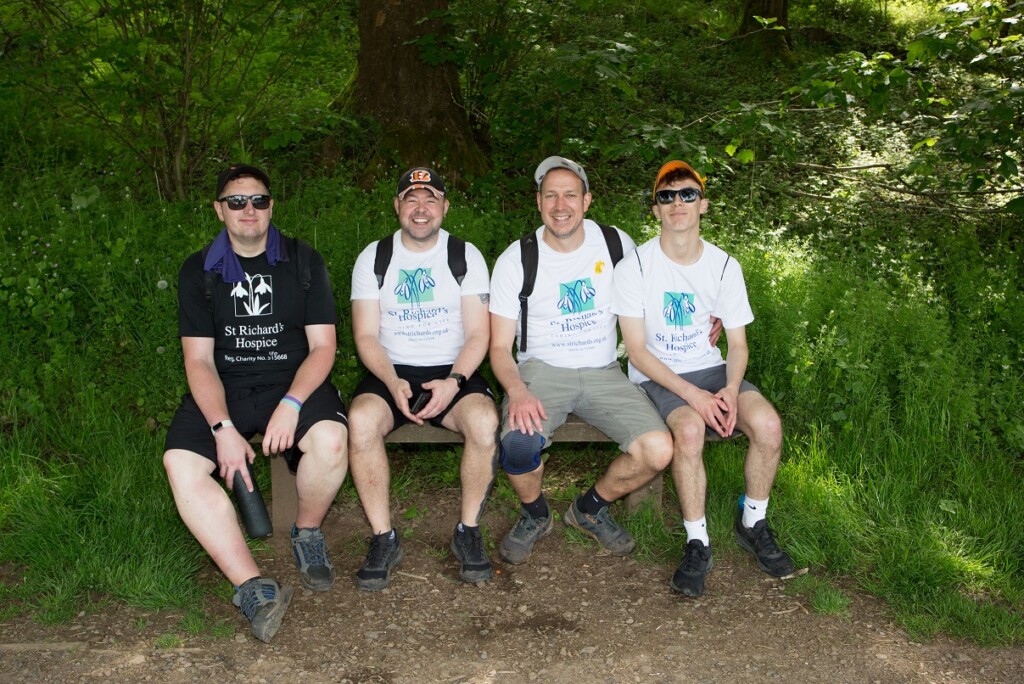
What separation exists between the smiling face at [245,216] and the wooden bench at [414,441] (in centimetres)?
107

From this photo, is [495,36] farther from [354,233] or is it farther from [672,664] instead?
[672,664]

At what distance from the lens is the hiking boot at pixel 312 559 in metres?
4.18

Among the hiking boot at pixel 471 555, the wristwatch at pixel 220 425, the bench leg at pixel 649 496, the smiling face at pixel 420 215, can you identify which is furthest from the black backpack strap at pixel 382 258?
the bench leg at pixel 649 496

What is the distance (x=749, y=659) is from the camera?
368 cm

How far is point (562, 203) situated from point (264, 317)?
5.07 feet

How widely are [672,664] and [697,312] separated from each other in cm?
177

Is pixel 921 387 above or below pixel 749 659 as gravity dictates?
above

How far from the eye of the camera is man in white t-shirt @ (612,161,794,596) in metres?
4.33

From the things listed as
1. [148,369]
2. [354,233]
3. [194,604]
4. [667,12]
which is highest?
[667,12]

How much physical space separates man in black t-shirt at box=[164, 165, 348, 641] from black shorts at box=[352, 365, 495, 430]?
213mm

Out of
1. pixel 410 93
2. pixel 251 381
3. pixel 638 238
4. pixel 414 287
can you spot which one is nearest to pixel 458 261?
pixel 414 287

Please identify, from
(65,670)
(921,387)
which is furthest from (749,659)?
(65,670)

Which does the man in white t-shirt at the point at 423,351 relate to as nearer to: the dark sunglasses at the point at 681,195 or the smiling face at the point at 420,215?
the smiling face at the point at 420,215

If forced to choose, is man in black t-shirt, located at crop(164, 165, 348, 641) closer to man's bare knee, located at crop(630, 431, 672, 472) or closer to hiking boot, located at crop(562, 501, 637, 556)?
hiking boot, located at crop(562, 501, 637, 556)
